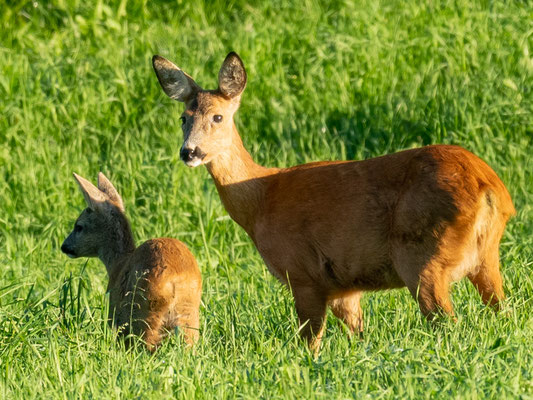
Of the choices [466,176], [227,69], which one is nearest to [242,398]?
[466,176]

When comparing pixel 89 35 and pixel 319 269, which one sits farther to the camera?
pixel 89 35

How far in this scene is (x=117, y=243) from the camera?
664cm

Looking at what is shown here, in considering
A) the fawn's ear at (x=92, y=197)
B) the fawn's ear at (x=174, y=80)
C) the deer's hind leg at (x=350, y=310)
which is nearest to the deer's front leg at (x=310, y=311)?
the deer's hind leg at (x=350, y=310)

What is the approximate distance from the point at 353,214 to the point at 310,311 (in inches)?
23.1

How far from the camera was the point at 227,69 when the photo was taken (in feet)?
20.8

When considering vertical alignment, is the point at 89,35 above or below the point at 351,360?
above

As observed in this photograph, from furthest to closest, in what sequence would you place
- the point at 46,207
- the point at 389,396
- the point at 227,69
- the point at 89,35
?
the point at 89,35
the point at 46,207
the point at 227,69
the point at 389,396

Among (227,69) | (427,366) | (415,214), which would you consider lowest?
(427,366)

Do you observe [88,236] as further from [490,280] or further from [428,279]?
[490,280]

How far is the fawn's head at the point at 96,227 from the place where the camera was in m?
6.68

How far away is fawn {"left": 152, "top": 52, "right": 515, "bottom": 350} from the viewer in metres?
5.35

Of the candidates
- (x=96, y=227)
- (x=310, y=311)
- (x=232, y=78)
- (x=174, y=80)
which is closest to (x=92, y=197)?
(x=96, y=227)

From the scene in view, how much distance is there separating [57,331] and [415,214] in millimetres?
1943

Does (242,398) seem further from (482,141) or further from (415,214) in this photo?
(482,141)
